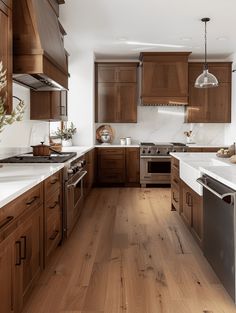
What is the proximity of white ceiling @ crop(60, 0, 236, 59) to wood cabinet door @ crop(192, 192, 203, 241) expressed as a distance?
2460 millimetres

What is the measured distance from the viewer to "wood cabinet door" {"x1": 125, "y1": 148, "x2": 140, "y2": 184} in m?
7.10

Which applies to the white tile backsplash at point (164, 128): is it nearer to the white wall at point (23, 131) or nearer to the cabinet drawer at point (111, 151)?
the cabinet drawer at point (111, 151)

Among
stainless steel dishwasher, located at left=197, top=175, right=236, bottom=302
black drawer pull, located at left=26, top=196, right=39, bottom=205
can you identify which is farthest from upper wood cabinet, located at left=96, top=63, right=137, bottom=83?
black drawer pull, located at left=26, top=196, right=39, bottom=205

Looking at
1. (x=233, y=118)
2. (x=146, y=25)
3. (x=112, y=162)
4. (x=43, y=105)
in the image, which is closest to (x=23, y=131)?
(x=43, y=105)

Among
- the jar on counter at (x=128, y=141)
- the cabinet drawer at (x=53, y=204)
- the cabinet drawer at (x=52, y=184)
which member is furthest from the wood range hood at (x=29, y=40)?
the jar on counter at (x=128, y=141)

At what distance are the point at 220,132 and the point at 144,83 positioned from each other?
197cm

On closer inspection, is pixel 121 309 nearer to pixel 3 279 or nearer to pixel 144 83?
pixel 3 279

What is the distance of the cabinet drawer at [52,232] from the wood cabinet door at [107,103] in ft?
13.7

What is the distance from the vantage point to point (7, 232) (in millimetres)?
1749

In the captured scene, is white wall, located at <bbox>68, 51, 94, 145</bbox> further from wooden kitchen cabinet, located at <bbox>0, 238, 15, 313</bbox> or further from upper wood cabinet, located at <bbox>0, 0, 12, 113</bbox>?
wooden kitchen cabinet, located at <bbox>0, 238, 15, 313</bbox>

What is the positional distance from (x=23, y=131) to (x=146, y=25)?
2.45 metres

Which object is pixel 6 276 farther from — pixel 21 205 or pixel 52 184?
pixel 52 184

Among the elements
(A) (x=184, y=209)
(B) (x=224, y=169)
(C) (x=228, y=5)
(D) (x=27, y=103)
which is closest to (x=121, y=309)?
(B) (x=224, y=169)

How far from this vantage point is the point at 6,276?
1747 millimetres
